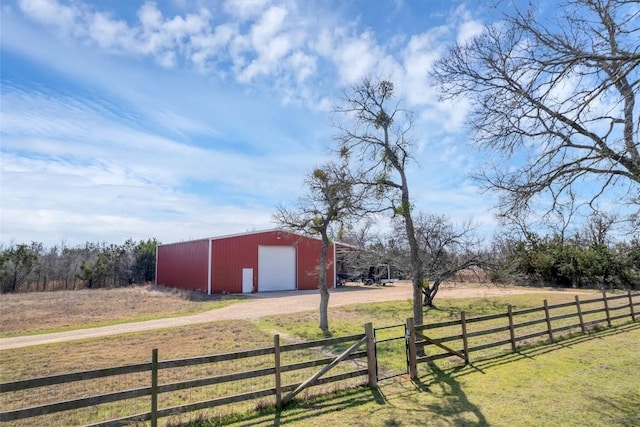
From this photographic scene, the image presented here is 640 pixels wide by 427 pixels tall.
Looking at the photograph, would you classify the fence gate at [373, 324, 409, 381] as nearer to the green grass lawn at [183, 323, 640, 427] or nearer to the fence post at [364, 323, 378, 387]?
the fence post at [364, 323, 378, 387]

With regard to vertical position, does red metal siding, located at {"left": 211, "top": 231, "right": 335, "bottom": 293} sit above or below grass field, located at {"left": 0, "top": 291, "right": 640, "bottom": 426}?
above

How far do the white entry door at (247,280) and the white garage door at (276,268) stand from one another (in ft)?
2.42

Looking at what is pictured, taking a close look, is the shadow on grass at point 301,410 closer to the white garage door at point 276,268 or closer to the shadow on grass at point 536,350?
the shadow on grass at point 536,350

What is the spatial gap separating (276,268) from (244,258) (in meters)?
2.85

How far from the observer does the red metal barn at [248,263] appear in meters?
28.4

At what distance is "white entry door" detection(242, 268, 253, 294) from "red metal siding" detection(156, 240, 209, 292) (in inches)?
102

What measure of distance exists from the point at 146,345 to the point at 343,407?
25.0 feet

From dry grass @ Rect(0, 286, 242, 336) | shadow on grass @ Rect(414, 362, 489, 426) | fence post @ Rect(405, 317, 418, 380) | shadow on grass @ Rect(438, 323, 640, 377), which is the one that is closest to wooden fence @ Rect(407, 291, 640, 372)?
fence post @ Rect(405, 317, 418, 380)

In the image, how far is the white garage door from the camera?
30.3 meters

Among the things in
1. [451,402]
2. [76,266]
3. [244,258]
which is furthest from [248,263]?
[451,402]

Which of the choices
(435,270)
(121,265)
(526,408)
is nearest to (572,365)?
(526,408)

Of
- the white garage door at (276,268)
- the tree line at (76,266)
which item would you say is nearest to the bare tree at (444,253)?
the white garage door at (276,268)

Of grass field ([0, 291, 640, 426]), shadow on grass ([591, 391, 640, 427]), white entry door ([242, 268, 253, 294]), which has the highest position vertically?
white entry door ([242, 268, 253, 294])

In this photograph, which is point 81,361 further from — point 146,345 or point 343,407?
point 343,407
